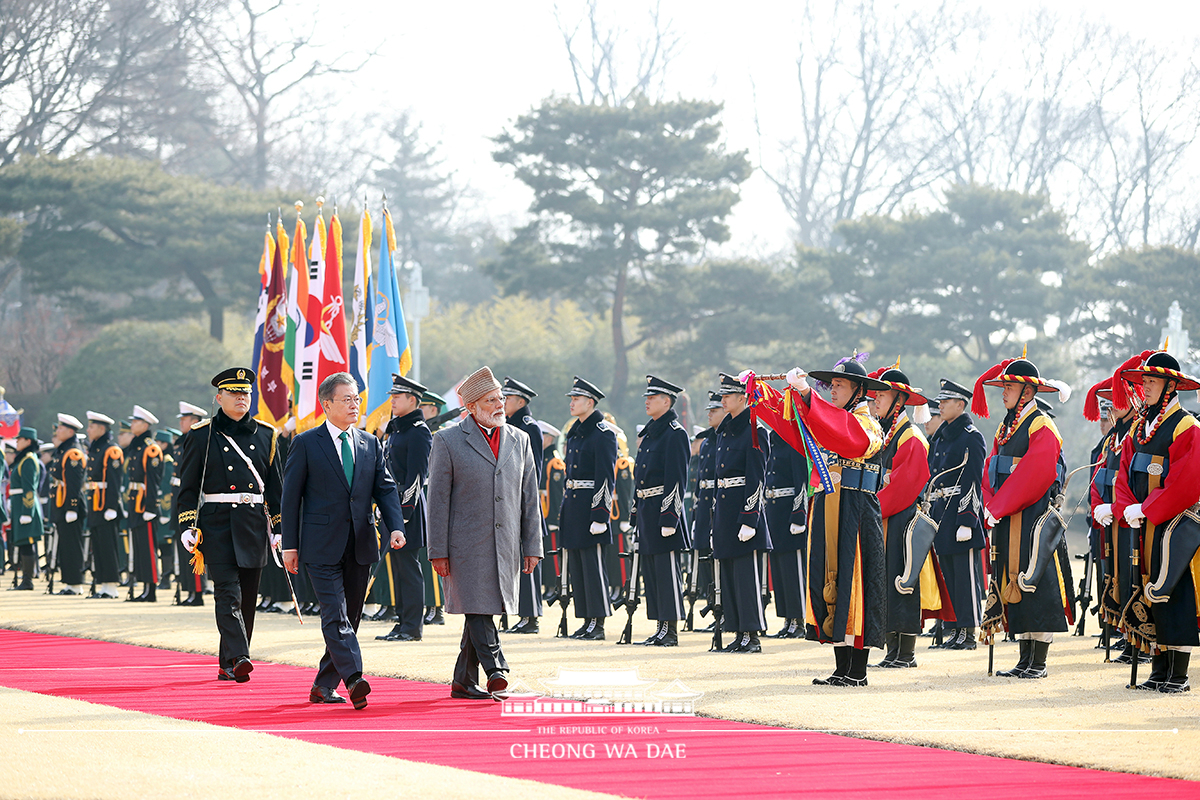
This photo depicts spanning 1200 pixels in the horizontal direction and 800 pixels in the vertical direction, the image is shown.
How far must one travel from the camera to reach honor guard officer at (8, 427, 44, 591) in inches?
648

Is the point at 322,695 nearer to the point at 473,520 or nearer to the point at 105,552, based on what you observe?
the point at 473,520

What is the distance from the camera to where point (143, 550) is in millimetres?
15172

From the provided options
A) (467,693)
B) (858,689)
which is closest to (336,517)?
(467,693)

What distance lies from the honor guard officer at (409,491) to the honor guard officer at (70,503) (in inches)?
231

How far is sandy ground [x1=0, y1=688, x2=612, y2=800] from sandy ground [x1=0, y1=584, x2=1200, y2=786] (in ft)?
0.78

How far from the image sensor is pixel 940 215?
3519cm

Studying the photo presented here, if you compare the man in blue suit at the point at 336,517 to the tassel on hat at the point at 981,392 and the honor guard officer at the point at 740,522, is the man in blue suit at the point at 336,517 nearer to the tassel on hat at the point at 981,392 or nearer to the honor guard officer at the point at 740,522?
the honor guard officer at the point at 740,522

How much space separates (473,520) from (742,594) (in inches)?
146

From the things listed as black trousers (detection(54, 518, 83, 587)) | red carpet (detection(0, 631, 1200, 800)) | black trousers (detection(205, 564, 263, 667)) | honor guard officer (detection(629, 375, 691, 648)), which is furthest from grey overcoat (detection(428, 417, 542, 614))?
black trousers (detection(54, 518, 83, 587))

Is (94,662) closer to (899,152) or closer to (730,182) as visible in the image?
(730,182)

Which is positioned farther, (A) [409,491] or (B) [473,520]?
(A) [409,491]

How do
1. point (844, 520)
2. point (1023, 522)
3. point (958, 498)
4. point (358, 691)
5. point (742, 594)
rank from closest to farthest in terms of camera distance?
point (358, 691) → point (844, 520) → point (1023, 522) → point (742, 594) → point (958, 498)

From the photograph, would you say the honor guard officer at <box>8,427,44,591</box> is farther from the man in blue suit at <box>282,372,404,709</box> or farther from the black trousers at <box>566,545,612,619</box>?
the man in blue suit at <box>282,372,404,709</box>

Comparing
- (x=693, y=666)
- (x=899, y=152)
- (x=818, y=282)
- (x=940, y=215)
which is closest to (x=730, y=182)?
(x=818, y=282)
